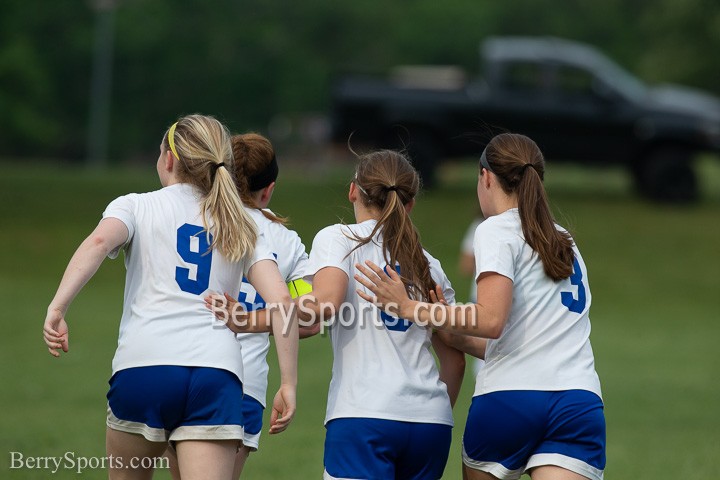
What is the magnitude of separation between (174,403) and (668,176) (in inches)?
908

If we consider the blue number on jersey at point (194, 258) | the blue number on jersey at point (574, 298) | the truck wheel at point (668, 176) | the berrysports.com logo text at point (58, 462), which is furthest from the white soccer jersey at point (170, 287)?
the truck wheel at point (668, 176)

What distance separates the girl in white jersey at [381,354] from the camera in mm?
4297

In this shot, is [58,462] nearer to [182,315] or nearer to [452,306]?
[182,315]

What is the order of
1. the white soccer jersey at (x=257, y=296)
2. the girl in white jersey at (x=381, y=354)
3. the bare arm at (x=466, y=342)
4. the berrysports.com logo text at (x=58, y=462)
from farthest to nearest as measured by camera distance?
the berrysports.com logo text at (x=58, y=462)
the white soccer jersey at (x=257, y=296)
the bare arm at (x=466, y=342)
the girl in white jersey at (x=381, y=354)

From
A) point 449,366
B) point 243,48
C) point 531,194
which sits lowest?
point 449,366

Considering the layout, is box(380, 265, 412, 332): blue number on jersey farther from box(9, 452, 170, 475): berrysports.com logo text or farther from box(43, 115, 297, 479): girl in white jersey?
box(9, 452, 170, 475): berrysports.com logo text

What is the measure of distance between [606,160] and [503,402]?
21505 mm

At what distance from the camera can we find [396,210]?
4559 mm

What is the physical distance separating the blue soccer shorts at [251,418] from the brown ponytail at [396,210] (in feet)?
2.86

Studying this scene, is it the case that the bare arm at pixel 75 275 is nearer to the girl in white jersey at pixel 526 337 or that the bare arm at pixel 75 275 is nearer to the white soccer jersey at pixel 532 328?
the girl in white jersey at pixel 526 337

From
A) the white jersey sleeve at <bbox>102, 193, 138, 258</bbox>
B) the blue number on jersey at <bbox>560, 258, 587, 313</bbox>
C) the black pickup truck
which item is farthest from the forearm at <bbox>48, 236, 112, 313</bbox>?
the black pickup truck

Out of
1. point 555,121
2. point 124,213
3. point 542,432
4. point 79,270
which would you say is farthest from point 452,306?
point 555,121

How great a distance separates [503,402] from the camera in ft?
14.2

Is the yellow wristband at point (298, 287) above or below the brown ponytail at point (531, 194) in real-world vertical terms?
below
